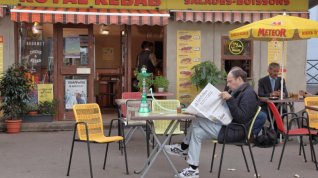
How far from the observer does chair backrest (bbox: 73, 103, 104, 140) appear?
633 centimetres

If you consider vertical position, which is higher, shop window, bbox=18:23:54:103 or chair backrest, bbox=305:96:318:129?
shop window, bbox=18:23:54:103

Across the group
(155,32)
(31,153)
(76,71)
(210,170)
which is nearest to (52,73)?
(76,71)

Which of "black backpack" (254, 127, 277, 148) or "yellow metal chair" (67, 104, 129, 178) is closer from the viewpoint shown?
"yellow metal chair" (67, 104, 129, 178)

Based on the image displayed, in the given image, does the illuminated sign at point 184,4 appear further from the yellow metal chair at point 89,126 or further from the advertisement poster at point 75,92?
the yellow metal chair at point 89,126

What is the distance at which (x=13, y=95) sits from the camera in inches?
383

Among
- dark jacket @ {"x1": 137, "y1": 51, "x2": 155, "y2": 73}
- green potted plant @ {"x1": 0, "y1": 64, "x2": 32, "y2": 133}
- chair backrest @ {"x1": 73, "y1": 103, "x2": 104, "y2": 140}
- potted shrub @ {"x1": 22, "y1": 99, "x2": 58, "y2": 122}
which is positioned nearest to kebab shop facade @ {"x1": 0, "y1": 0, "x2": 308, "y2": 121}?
potted shrub @ {"x1": 22, "y1": 99, "x2": 58, "y2": 122}

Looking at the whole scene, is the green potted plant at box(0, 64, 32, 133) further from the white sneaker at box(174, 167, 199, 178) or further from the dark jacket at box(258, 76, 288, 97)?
the white sneaker at box(174, 167, 199, 178)

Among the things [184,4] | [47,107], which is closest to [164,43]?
[184,4]

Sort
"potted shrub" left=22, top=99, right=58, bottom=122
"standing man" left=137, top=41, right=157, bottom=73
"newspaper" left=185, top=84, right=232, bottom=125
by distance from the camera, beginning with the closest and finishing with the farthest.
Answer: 1. "newspaper" left=185, top=84, right=232, bottom=125
2. "potted shrub" left=22, top=99, right=58, bottom=122
3. "standing man" left=137, top=41, right=157, bottom=73

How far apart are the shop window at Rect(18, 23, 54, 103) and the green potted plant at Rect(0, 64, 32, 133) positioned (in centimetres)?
82

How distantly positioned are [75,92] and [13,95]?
5.09 feet

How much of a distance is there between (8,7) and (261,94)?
5.47m

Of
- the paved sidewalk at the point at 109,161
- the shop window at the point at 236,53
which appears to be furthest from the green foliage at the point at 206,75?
the paved sidewalk at the point at 109,161

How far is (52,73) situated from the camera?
10.8 m
